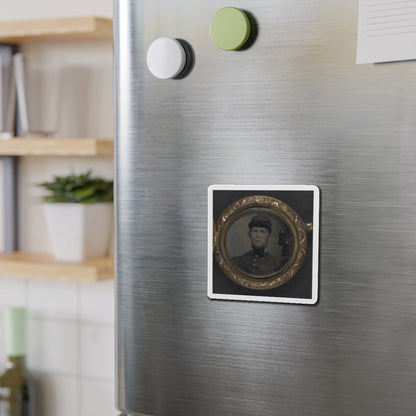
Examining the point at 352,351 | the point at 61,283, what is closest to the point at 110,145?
the point at 61,283

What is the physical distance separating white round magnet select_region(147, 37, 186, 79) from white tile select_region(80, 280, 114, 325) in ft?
2.87

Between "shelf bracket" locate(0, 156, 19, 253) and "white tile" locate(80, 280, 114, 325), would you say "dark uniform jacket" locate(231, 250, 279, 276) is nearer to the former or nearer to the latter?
"white tile" locate(80, 280, 114, 325)

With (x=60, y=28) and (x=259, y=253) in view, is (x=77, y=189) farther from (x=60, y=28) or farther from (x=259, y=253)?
(x=259, y=253)

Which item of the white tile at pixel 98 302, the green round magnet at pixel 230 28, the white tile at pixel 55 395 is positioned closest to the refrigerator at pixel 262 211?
the green round magnet at pixel 230 28

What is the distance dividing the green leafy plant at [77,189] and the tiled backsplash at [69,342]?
0.22m

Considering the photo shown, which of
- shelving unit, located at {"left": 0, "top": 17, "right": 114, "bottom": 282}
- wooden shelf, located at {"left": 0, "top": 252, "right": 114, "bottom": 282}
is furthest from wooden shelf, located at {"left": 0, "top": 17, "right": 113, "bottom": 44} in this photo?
wooden shelf, located at {"left": 0, "top": 252, "right": 114, "bottom": 282}

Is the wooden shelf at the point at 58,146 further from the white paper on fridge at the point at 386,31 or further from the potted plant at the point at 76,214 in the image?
the white paper on fridge at the point at 386,31

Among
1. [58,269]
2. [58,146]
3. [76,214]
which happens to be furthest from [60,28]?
[58,269]

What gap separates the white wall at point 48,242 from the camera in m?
1.45

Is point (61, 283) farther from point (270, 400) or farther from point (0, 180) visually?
point (270, 400)

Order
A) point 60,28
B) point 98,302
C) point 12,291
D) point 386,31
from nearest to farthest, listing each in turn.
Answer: point 386,31 < point 60,28 < point 98,302 < point 12,291

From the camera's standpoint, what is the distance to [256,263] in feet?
2.13

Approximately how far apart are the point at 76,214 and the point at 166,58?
748 millimetres

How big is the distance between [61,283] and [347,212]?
3.48 feet
